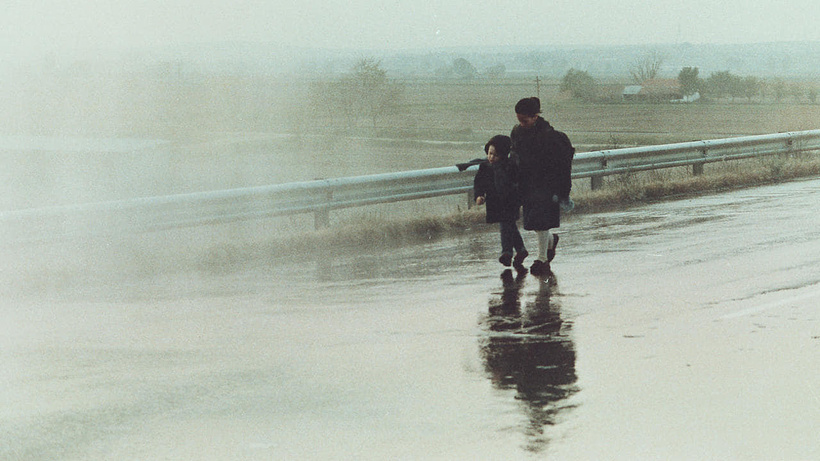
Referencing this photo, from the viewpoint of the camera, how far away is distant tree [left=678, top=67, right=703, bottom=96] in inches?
5182

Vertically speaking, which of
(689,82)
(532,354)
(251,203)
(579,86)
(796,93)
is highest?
(579,86)

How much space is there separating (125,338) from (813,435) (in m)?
4.65

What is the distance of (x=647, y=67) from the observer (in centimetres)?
18038

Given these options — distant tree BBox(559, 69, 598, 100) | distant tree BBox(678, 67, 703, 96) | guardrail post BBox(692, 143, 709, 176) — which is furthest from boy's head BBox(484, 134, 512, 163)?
distant tree BBox(678, 67, 703, 96)

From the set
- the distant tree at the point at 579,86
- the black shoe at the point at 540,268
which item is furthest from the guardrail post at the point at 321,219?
the distant tree at the point at 579,86

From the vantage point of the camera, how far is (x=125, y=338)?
785 centimetres

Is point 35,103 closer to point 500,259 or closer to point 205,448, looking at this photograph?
point 500,259

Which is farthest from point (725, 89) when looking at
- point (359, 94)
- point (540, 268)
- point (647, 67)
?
point (540, 268)

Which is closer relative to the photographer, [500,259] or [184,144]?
[500,259]

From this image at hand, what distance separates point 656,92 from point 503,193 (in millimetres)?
121951

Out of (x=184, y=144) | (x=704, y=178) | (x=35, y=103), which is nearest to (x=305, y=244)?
(x=704, y=178)

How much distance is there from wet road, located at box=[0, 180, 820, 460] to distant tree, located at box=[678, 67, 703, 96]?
12457cm

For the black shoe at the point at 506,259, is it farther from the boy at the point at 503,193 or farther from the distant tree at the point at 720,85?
the distant tree at the point at 720,85

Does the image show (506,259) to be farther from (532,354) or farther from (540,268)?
(532,354)
